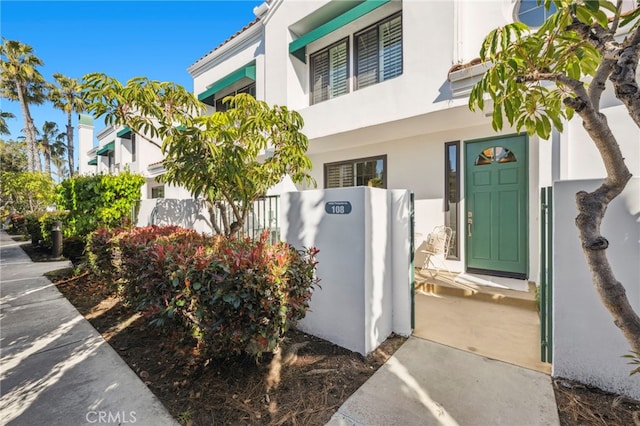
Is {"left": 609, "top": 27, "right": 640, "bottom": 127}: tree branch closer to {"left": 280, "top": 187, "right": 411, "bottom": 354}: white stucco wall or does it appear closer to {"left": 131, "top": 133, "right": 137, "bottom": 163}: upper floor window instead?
{"left": 280, "top": 187, "right": 411, "bottom": 354}: white stucco wall

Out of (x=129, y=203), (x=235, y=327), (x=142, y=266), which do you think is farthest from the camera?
(x=129, y=203)

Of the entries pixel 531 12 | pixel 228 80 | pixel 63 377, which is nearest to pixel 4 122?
pixel 228 80

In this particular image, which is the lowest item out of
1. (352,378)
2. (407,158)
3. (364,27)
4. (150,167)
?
(352,378)

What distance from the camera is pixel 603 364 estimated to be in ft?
8.84

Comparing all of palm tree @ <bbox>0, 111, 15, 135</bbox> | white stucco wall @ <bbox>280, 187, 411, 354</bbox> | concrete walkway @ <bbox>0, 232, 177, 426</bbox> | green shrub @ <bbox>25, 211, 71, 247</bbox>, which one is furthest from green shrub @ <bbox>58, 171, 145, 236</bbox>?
palm tree @ <bbox>0, 111, 15, 135</bbox>

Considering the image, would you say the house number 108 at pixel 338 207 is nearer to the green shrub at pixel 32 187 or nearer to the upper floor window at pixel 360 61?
the upper floor window at pixel 360 61

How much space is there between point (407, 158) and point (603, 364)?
5488 mm

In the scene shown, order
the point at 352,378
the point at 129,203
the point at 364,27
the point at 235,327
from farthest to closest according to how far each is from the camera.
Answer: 1. the point at 129,203
2. the point at 364,27
3. the point at 352,378
4. the point at 235,327

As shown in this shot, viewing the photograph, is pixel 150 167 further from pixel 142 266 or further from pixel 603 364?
Result: pixel 603 364

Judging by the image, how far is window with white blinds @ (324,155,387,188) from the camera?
7787mm

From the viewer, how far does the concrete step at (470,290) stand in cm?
491

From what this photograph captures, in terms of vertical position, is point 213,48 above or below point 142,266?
above

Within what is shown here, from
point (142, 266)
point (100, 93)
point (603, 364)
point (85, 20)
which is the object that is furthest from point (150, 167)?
point (603, 364)

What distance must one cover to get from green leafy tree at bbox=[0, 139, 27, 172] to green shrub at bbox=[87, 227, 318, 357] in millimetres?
39127
